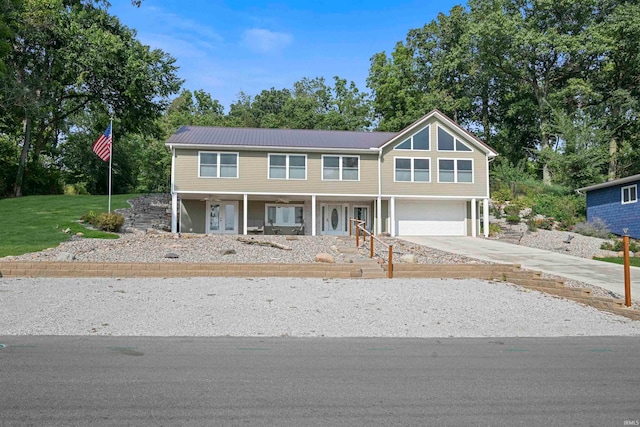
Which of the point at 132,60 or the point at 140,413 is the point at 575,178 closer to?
the point at 132,60

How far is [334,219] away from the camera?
27172 millimetres

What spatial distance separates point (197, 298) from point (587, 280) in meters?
9.68

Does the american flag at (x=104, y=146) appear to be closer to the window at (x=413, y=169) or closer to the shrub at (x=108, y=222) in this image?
the shrub at (x=108, y=222)

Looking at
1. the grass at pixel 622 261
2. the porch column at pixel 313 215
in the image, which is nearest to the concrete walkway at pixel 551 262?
the grass at pixel 622 261

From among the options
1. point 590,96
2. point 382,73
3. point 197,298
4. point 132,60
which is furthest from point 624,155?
point 197,298

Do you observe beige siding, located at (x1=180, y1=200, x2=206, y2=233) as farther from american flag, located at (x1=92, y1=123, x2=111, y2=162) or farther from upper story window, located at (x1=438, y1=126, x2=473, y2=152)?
upper story window, located at (x1=438, y1=126, x2=473, y2=152)

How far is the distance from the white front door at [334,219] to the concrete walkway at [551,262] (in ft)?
17.5

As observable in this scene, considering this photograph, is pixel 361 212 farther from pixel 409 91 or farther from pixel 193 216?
pixel 409 91

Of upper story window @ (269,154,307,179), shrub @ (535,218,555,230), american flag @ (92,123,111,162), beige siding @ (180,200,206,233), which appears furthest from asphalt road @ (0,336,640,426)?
shrub @ (535,218,555,230)

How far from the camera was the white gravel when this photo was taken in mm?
7281

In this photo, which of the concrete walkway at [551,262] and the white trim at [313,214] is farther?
the white trim at [313,214]

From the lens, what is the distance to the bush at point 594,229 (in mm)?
24438

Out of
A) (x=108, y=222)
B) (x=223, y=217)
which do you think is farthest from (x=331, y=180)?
(x=108, y=222)

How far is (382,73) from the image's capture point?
146 ft
